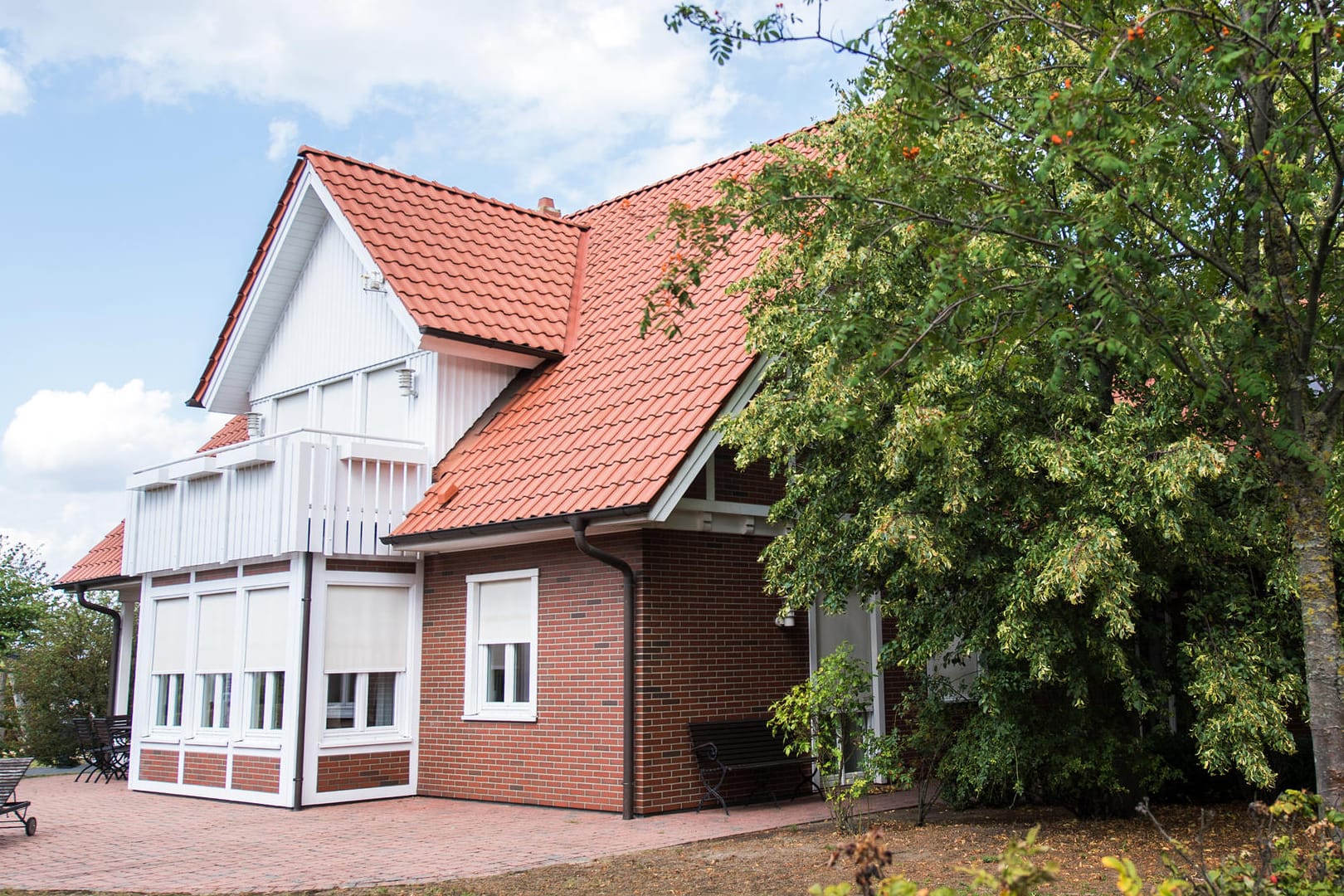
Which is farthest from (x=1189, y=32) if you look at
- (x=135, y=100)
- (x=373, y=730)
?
(x=135, y=100)

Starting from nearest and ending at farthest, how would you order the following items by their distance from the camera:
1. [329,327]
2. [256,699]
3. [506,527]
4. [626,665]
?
[626,665]
[506,527]
[256,699]
[329,327]

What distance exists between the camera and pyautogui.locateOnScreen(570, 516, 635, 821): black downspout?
1223 cm

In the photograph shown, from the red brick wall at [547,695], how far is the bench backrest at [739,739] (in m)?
0.88

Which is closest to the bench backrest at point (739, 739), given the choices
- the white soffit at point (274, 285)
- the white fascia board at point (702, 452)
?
the white fascia board at point (702, 452)

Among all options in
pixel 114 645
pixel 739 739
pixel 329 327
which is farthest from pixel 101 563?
pixel 739 739

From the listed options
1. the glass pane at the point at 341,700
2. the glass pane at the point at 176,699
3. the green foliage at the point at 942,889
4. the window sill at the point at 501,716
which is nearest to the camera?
the green foliage at the point at 942,889

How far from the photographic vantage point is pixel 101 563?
67.4 ft

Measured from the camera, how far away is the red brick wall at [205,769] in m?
15.3

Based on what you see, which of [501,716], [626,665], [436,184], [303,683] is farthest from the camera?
[436,184]

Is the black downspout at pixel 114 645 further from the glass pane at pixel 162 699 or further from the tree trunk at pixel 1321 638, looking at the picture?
the tree trunk at pixel 1321 638

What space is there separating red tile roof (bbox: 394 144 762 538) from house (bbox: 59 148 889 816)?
0.15 feet

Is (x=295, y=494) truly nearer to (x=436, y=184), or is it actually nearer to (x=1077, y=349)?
(x=436, y=184)

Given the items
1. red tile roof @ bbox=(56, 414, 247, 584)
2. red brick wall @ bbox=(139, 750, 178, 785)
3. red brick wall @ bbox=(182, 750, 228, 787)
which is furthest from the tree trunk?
red tile roof @ bbox=(56, 414, 247, 584)

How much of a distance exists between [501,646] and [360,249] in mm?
5834
